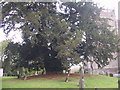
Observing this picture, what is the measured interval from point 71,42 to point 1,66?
561 centimetres

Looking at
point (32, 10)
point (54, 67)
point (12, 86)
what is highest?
point (32, 10)

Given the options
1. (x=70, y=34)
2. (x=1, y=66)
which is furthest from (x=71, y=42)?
(x=1, y=66)

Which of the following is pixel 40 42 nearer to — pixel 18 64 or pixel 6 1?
pixel 18 64

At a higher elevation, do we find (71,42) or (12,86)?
(71,42)

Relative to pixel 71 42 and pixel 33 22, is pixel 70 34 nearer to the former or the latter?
pixel 71 42

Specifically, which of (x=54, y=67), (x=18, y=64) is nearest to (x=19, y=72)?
(x=18, y=64)

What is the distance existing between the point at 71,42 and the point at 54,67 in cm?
286

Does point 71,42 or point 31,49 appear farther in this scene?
point 31,49

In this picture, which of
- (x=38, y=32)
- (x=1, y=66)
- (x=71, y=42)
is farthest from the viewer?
(x=1, y=66)

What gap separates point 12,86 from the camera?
29.8 feet

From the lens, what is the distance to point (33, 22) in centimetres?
991

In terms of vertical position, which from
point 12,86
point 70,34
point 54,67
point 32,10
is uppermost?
point 32,10

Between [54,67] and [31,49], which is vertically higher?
[31,49]

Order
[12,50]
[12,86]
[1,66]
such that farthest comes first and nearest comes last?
[1,66] < [12,50] < [12,86]
